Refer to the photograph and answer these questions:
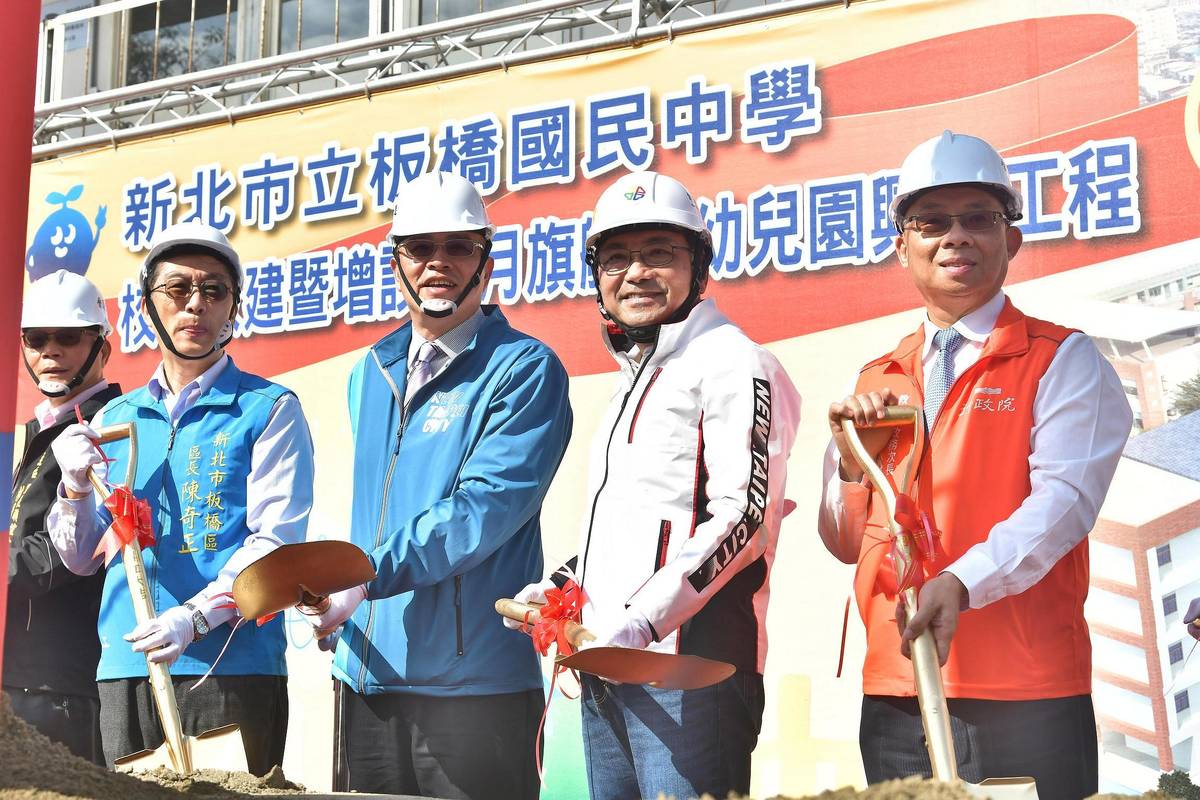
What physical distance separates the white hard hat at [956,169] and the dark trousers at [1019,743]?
106 cm

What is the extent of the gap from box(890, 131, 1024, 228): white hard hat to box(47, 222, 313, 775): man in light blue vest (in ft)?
5.84

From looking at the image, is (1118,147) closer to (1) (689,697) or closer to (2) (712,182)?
(2) (712,182)

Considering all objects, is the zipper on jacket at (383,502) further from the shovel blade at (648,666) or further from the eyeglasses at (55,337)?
the eyeglasses at (55,337)

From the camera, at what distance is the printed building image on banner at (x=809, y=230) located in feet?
11.4

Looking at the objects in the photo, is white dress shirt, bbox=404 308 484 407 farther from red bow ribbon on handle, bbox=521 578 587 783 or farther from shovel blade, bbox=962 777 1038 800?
shovel blade, bbox=962 777 1038 800

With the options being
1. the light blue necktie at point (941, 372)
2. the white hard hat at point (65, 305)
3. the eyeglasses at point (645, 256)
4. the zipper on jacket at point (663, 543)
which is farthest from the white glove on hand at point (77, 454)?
the light blue necktie at point (941, 372)

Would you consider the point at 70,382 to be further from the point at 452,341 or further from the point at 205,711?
the point at 452,341

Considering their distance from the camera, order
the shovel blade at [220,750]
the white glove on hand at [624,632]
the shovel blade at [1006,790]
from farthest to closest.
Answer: the shovel blade at [220,750] → the white glove on hand at [624,632] → the shovel blade at [1006,790]

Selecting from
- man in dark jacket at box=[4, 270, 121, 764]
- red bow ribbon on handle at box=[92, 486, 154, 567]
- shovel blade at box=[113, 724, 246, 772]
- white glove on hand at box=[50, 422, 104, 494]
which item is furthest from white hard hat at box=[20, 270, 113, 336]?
shovel blade at box=[113, 724, 246, 772]

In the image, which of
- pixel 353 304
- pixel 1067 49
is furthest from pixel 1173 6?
pixel 353 304

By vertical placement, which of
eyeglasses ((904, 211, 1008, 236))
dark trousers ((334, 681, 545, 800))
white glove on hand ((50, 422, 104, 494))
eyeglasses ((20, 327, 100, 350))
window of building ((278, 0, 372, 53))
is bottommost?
dark trousers ((334, 681, 545, 800))

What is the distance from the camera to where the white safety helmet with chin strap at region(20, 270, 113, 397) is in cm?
431

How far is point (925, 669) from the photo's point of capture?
7.42 feet

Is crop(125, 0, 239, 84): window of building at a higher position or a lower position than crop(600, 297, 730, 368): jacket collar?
higher
